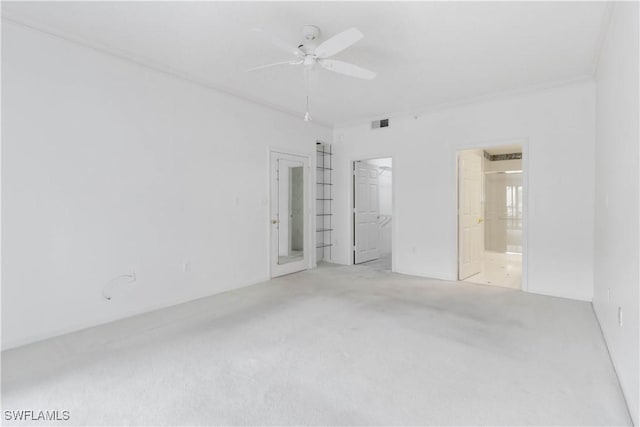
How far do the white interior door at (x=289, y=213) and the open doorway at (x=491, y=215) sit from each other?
2.63 meters

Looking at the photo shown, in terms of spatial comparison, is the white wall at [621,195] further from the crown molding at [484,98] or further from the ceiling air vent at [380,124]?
the ceiling air vent at [380,124]

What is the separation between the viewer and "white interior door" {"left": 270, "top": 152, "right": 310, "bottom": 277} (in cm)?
540

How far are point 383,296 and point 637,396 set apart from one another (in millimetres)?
2754

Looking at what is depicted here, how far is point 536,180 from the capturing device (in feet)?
14.5

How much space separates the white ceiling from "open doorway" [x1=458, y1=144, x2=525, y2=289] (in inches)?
60.1

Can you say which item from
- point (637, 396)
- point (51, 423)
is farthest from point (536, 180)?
point (51, 423)

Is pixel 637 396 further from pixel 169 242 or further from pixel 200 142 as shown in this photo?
pixel 200 142

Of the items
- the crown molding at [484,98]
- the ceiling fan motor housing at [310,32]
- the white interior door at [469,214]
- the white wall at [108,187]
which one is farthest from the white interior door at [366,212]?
the ceiling fan motor housing at [310,32]

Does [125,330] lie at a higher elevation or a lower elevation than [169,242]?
lower

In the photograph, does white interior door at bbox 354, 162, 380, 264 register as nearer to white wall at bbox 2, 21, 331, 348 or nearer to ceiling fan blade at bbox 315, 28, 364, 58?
white wall at bbox 2, 21, 331, 348

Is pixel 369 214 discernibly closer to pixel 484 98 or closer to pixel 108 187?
pixel 484 98

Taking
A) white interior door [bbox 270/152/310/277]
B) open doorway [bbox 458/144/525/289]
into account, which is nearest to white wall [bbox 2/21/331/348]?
white interior door [bbox 270/152/310/277]

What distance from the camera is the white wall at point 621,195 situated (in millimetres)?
1919

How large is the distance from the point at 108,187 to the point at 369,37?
306cm
